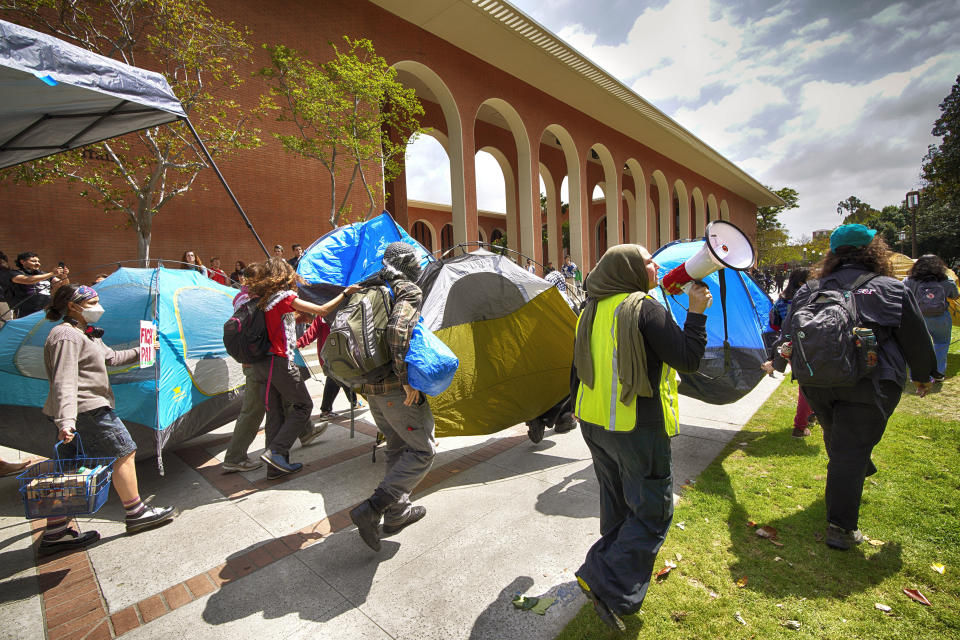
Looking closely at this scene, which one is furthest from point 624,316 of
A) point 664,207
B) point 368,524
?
point 664,207

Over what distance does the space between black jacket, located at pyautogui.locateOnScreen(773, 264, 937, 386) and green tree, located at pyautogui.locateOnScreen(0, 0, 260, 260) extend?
31.2 feet

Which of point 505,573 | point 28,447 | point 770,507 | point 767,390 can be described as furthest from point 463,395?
point 767,390

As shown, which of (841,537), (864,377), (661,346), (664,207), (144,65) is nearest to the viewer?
(661,346)

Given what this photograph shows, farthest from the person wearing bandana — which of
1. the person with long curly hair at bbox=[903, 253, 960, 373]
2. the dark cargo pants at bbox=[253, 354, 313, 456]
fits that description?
the person with long curly hair at bbox=[903, 253, 960, 373]

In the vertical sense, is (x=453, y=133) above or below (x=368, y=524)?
above

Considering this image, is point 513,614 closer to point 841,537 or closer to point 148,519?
point 841,537

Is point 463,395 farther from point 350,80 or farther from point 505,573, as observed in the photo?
point 350,80

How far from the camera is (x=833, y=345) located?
2.38 metres

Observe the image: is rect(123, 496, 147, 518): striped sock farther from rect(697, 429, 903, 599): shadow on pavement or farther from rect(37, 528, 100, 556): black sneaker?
rect(697, 429, 903, 599): shadow on pavement

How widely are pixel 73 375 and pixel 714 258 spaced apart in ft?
11.5

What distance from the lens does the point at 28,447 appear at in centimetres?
348

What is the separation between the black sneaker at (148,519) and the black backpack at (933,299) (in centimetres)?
818

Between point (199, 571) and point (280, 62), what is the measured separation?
10.5 meters

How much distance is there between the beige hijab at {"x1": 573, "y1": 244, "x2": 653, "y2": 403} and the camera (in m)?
1.90
